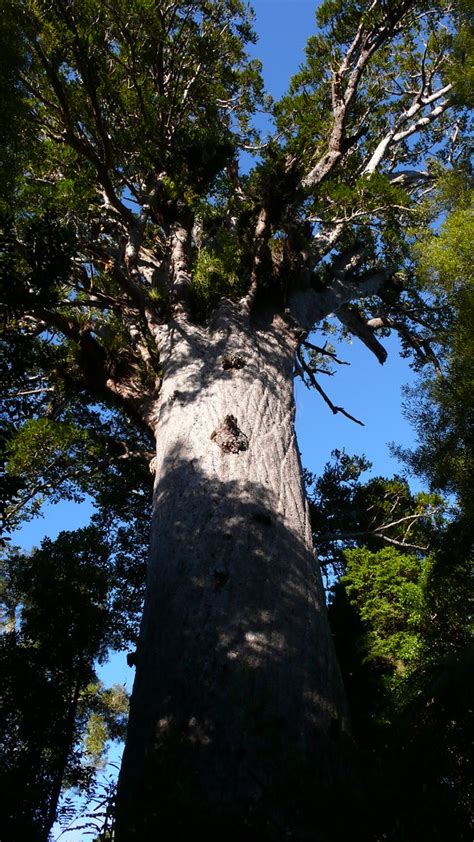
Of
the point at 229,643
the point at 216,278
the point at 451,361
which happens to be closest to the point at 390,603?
the point at 451,361

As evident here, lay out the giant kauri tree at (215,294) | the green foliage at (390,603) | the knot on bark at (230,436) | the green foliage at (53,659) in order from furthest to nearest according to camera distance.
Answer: the green foliage at (390,603)
the green foliage at (53,659)
the knot on bark at (230,436)
the giant kauri tree at (215,294)

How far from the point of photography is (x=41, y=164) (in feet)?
27.3

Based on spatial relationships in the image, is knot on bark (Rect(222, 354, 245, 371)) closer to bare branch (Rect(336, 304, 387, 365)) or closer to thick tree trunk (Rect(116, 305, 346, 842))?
thick tree trunk (Rect(116, 305, 346, 842))

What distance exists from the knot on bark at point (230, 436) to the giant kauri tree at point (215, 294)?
0.06 feet

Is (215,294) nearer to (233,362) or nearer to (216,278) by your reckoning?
(216,278)

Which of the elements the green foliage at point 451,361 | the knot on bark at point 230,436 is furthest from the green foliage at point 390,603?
the knot on bark at point 230,436

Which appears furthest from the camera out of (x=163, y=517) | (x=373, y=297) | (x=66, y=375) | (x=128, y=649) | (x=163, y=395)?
(x=373, y=297)

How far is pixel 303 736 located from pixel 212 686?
0.55m

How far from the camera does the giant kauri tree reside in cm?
291

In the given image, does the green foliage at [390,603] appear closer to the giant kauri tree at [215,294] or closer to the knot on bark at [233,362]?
the giant kauri tree at [215,294]

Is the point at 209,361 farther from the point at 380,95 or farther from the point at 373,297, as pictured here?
the point at 380,95

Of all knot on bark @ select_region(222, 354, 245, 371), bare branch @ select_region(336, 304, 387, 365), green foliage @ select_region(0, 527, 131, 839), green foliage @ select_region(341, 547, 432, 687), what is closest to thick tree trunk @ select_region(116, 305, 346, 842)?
knot on bark @ select_region(222, 354, 245, 371)

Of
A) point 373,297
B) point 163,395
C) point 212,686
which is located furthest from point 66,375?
point 373,297

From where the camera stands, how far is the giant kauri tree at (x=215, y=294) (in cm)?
291
